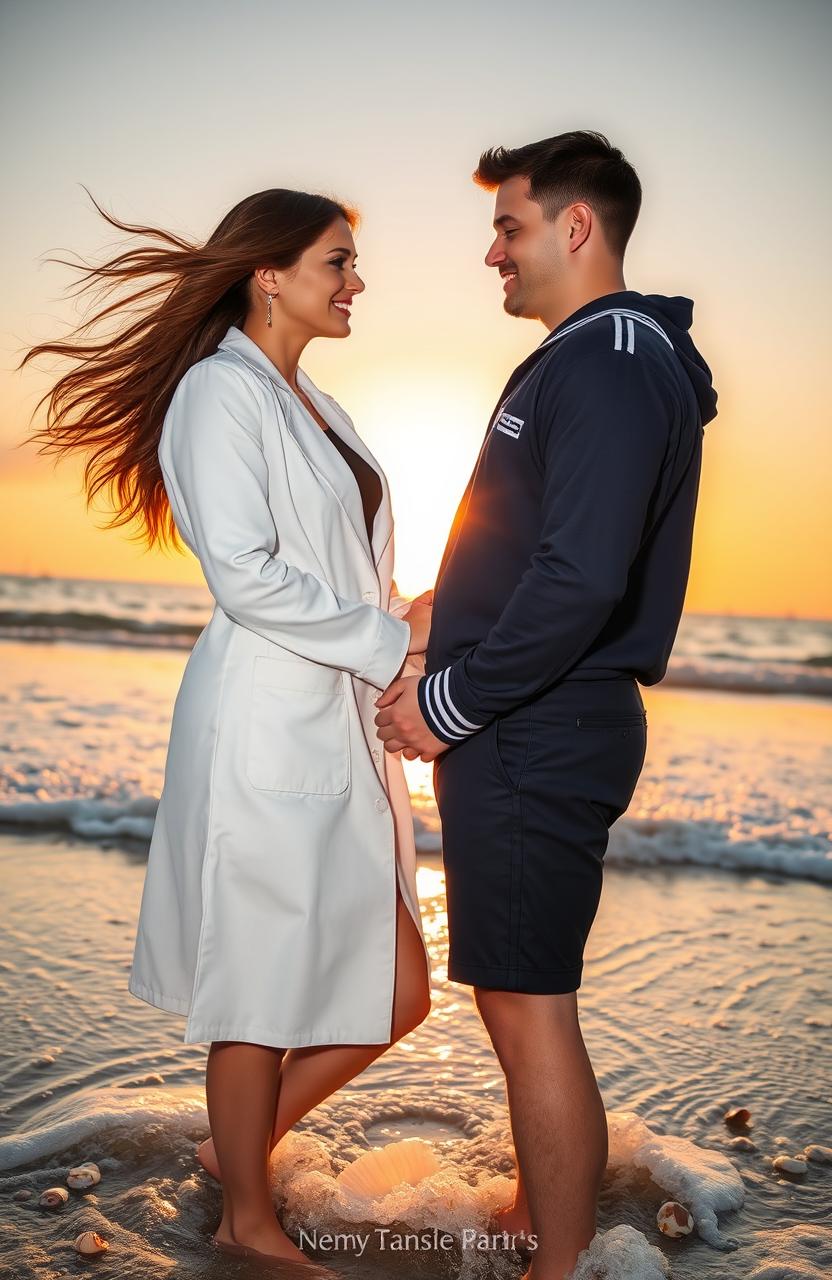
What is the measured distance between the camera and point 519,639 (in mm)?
1839

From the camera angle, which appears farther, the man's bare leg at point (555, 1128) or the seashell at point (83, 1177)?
the seashell at point (83, 1177)

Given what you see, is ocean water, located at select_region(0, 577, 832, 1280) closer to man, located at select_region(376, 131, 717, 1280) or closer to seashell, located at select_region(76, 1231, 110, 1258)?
seashell, located at select_region(76, 1231, 110, 1258)

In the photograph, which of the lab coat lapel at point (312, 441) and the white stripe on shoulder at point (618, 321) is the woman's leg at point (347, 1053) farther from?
the white stripe on shoulder at point (618, 321)

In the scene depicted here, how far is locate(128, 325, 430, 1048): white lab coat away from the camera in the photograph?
209cm

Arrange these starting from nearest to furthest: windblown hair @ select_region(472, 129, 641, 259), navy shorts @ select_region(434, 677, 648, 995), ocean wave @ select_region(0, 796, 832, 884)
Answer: navy shorts @ select_region(434, 677, 648, 995) < windblown hair @ select_region(472, 129, 641, 259) < ocean wave @ select_region(0, 796, 832, 884)

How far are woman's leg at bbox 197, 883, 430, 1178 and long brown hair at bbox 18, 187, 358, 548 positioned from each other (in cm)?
115

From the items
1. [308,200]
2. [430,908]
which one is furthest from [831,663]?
[308,200]

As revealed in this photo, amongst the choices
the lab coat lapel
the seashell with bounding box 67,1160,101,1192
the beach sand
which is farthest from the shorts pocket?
the seashell with bounding box 67,1160,101,1192

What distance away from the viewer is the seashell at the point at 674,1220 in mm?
2324

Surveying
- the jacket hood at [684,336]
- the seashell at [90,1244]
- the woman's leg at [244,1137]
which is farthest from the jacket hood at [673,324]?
the seashell at [90,1244]

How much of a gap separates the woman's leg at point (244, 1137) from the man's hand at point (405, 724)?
2.17 ft

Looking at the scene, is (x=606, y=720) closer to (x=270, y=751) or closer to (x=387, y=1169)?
(x=270, y=751)

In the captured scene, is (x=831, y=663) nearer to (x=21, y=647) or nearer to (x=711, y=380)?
(x=21, y=647)

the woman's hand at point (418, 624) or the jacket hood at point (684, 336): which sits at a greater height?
the jacket hood at point (684, 336)
